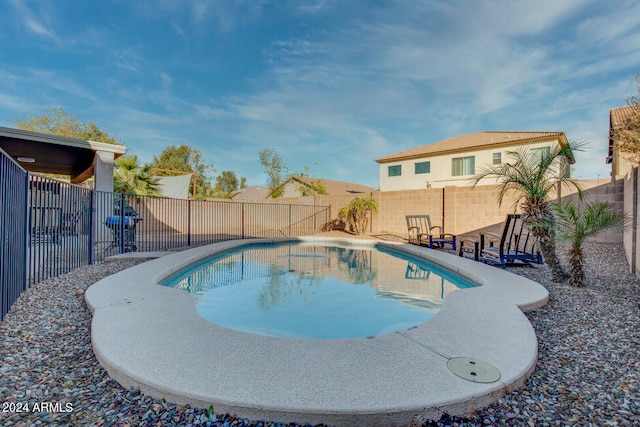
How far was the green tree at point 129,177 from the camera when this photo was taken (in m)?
13.0

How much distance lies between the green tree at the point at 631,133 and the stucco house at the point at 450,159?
449cm

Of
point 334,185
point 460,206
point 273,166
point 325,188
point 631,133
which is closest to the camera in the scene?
point 631,133

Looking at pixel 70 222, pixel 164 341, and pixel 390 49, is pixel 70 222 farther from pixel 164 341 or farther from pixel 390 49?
pixel 390 49

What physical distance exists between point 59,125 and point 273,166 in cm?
1566

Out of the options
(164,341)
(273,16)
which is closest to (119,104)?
(273,16)

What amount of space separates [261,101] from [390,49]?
7455 mm

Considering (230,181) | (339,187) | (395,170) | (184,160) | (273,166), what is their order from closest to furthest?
(395,170) < (273,166) < (339,187) < (184,160) < (230,181)

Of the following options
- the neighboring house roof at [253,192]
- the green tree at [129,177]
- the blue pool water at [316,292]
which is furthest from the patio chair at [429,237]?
the neighboring house roof at [253,192]

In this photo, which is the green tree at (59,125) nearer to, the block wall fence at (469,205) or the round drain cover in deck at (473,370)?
the block wall fence at (469,205)

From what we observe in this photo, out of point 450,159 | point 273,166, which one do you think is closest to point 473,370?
point 450,159

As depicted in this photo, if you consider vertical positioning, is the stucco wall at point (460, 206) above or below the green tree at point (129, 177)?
below

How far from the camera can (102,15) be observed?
9.74m

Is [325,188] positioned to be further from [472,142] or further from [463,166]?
[472,142]

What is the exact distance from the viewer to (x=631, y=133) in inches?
416
